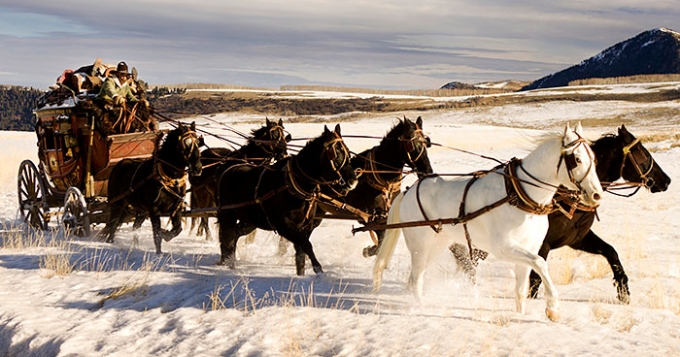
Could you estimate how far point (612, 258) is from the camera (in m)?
8.02

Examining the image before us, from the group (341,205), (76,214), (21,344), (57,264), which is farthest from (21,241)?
(341,205)

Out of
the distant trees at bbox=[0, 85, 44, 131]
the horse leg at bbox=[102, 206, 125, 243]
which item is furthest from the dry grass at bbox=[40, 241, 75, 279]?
the distant trees at bbox=[0, 85, 44, 131]

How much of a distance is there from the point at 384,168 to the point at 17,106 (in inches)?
2934

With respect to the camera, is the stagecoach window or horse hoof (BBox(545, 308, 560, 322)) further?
the stagecoach window

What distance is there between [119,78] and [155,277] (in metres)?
5.16

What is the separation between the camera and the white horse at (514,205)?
6402mm

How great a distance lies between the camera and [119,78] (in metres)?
12.8

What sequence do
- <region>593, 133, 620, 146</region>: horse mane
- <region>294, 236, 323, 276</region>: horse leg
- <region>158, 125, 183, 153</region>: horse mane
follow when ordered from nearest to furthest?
1. <region>593, 133, 620, 146</region>: horse mane
2. <region>294, 236, 323, 276</region>: horse leg
3. <region>158, 125, 183, 153</region>: horse mane

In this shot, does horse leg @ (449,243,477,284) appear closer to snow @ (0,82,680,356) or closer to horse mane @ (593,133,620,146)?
snow @ (0,82,680,356)

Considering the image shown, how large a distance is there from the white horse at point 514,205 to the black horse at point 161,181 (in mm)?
4136

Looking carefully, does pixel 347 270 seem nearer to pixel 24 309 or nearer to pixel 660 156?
pixel 24 309

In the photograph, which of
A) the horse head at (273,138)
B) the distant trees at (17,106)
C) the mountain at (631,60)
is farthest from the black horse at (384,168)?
the mountain at (631,60)

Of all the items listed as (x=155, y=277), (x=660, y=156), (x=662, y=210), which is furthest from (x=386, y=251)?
(x=660, y=156)

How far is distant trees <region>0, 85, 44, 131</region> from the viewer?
228ft
